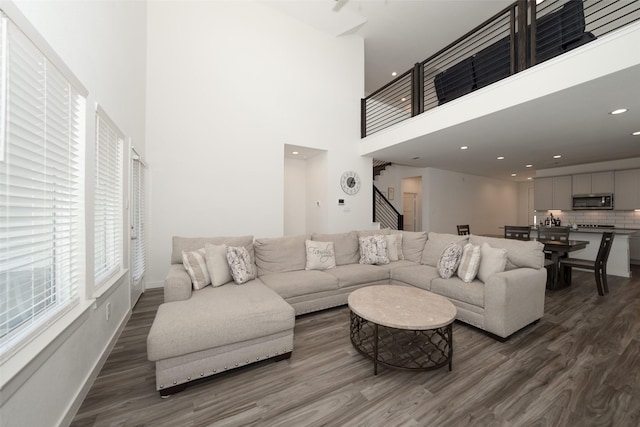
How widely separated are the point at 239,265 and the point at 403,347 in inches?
70.9

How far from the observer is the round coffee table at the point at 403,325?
1830 millimetres

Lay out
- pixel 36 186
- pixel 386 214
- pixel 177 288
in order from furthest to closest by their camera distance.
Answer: pixel 386 214
pixel 177 288
pixel 36 186

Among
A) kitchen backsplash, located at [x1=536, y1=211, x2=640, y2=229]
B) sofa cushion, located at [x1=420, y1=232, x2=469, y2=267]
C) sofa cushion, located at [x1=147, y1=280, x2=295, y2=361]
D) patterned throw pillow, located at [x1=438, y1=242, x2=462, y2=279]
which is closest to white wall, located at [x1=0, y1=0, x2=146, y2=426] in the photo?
sofa cushion, located at [x1=147, y1=280, x2=295, y2=361]

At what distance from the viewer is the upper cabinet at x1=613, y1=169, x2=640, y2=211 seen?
225 inches

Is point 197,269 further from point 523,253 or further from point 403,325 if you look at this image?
point 523,253

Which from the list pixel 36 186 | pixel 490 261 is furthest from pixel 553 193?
pixel 36 186

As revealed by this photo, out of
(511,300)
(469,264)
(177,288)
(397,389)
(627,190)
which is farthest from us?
(627,190)

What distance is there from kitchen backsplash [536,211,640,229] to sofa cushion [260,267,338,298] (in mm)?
8015

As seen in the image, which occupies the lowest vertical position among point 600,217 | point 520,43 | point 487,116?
point 600,217

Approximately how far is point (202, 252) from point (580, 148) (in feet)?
22.6

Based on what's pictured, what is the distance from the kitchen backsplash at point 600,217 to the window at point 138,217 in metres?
10.1

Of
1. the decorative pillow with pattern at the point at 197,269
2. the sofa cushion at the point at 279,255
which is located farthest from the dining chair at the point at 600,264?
the decorative pillow with pattern at the point at 197,269

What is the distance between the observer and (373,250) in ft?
12.1

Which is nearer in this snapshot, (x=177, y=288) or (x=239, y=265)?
(x=177, y=288)
